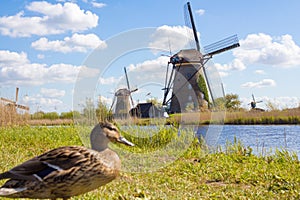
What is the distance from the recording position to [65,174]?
2.96m

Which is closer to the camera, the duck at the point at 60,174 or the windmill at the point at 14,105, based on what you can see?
the duck at the point at 60,174

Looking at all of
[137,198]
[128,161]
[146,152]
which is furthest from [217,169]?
[137,198]

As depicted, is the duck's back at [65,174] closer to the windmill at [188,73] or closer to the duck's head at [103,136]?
the duck's head at [103,136]

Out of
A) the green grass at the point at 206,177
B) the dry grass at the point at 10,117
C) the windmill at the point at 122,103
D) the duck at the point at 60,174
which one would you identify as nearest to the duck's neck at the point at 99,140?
the duck at the point at 60,174

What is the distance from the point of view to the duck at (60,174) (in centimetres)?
293

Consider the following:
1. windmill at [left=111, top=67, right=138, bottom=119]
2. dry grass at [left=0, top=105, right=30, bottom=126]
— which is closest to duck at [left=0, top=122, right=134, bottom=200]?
windmill at [left=111, top=67, right=138, bottom=119]

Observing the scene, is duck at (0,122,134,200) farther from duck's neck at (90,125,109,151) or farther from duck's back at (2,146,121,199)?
duck's neck at (90,125,109,151)

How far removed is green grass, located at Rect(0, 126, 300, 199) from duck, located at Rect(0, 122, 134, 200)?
93 centimetres

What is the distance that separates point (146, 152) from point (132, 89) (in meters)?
2.66

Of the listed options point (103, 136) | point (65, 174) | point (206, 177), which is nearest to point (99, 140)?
point (103, 136)

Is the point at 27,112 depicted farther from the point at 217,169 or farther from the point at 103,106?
the point at 217,169

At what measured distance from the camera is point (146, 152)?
8805 millimetres

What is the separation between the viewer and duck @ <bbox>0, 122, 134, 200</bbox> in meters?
2.93

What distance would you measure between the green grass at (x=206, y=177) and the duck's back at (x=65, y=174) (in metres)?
0.93
